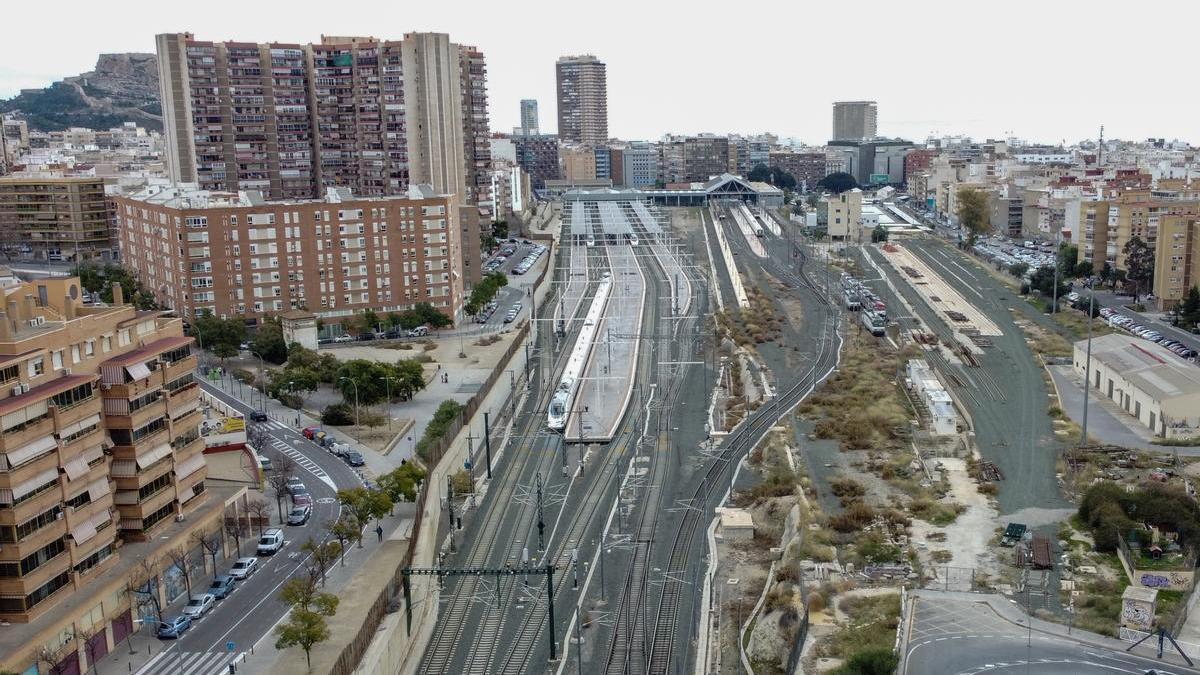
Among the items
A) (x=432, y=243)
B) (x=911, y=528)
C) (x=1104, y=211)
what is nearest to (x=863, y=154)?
(x=1104, y=211)

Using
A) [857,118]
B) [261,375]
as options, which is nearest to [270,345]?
[261,375]

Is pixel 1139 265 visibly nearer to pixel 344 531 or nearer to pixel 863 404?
pixel 863 404

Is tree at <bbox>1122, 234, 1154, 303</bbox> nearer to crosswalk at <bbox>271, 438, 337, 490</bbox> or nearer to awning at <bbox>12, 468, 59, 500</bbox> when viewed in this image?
crosswalk at <bbox>271, 438, 337, 490</bbox>

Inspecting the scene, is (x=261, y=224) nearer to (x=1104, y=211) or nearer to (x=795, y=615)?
(x=795, y=615)

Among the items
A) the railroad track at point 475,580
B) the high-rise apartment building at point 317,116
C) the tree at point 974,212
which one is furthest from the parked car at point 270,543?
the tree at point 974,212

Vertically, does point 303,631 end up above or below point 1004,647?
above

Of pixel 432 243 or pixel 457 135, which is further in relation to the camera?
pixel 457 135
